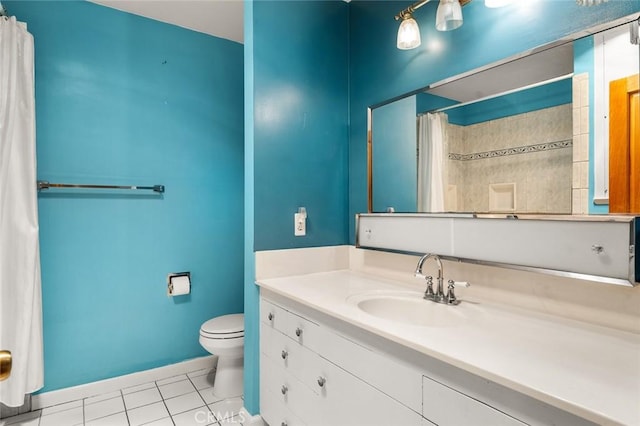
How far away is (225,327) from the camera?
2.04 metres

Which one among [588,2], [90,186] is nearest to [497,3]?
[588,2]

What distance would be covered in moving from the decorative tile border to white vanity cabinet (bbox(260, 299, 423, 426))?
87cm

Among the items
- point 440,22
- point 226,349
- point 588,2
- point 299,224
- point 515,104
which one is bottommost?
point 226,349

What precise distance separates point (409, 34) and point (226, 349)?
190cm

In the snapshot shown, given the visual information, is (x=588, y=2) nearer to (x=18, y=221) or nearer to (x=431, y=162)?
(x=431, y=162)

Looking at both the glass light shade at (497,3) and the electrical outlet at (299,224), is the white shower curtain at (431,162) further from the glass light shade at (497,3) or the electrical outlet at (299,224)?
the electrical outlet at (299,224)

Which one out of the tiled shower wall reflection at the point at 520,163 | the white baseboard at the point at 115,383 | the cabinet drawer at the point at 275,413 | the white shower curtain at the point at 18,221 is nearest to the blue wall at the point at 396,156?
the tiled shower wall reflection at the point at 520,163

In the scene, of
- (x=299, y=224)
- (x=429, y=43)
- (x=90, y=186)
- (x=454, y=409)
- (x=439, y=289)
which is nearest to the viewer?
(x=454, y=409)

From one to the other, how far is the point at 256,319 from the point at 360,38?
166cm

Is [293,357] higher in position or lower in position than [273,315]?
lower

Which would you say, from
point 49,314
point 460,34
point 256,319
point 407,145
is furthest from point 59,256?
point 460,34

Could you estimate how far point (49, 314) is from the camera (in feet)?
6.36

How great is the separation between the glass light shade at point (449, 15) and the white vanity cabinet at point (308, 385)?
1.29 metres

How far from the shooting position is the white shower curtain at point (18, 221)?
5.55ft
